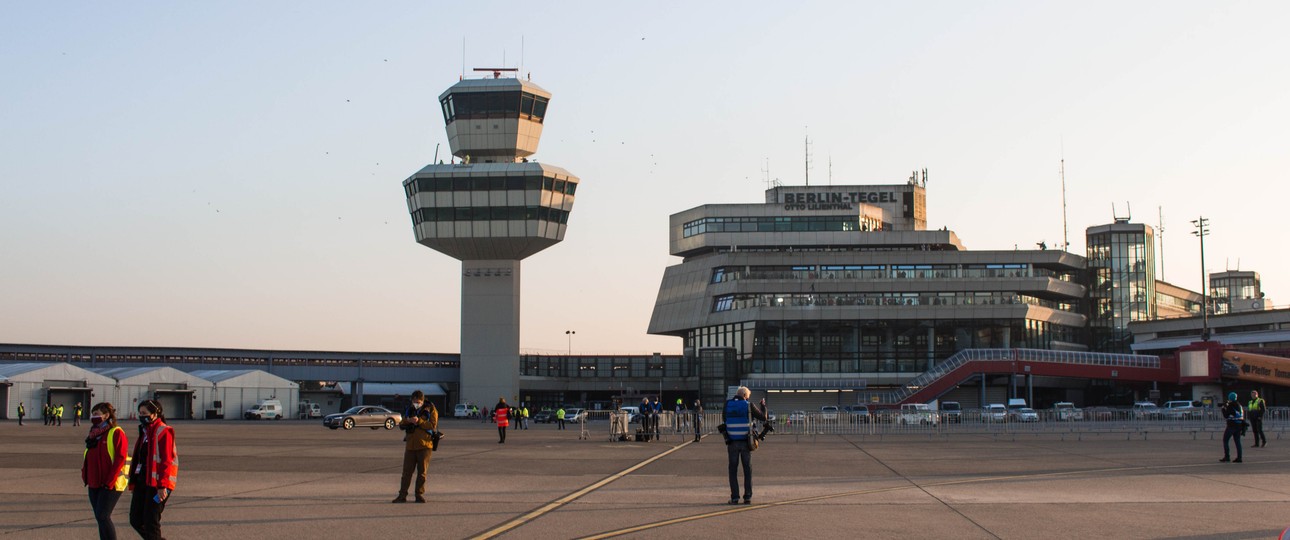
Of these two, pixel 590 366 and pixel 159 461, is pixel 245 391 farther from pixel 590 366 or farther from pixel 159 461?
pixel 159 461

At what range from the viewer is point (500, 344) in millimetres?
99125

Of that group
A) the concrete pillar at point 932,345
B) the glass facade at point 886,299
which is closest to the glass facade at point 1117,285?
the glass facade at point 886,299

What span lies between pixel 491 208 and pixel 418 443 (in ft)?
253

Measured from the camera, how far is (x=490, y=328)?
98.9m

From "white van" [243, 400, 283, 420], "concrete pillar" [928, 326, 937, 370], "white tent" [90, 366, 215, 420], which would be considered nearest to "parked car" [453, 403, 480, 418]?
"white van" [243, 400, 283, 420]

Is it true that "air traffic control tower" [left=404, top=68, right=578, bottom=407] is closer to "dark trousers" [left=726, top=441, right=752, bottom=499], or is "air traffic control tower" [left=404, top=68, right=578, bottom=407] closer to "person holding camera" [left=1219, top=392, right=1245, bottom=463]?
"person holding camera" [left=1219, top=392, right=1245, bottom=463]

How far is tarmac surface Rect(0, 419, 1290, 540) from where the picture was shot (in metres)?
14.8

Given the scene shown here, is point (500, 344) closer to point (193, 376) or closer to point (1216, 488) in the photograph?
point (193, 376)

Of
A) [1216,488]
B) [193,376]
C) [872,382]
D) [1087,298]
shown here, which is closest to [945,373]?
[872,382]

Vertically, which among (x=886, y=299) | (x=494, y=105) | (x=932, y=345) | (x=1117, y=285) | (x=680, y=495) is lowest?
(x=680, y=495)

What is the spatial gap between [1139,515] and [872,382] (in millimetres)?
82776

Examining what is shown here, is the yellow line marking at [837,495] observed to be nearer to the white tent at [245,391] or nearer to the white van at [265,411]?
the white van at [265,411]

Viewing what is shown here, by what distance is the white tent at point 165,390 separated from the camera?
263 feet

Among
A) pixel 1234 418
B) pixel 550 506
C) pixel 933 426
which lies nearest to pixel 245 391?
pixel 933 426
